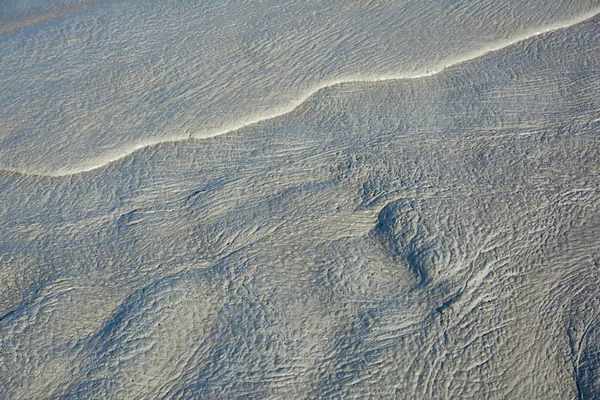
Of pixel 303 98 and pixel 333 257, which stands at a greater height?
pixel 303 98

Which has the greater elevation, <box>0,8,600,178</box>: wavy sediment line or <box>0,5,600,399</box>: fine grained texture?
<box>0,8,600,178</box>: wavy sediment line

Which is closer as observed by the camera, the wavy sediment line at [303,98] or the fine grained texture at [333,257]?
the fine grained texture at [333,257]

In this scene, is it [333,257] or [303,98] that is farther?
[303,98]

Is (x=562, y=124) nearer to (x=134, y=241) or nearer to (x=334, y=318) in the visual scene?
(x=334, y=318)

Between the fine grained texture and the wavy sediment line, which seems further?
the wavy sediment line

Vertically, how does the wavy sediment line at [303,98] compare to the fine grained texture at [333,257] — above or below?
above
